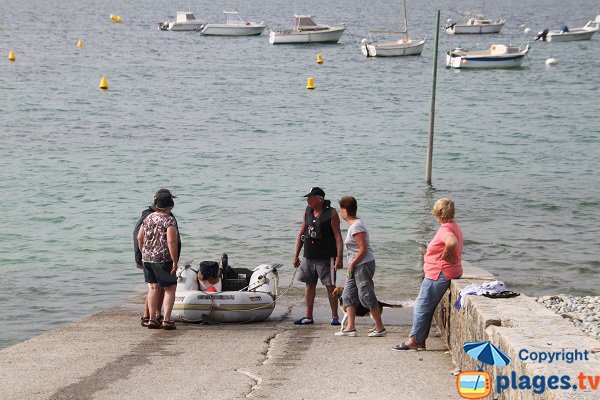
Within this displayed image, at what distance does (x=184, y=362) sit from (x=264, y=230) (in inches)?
447

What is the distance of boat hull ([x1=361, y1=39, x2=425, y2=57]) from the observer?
65.9 m

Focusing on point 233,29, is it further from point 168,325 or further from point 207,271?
point 168,325

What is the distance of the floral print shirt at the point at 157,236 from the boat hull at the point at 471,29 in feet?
253

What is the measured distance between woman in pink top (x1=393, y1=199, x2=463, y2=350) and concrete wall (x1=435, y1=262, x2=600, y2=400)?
17 cm

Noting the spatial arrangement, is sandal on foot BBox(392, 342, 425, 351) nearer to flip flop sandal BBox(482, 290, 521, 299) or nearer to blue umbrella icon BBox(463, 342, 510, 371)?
flip flop sandal BBox(482, 290, 521, 299)

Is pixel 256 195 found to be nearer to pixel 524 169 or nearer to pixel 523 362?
pixel 524 169

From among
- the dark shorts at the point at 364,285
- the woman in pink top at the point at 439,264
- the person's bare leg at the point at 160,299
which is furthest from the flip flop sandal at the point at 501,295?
the person's bare leg at the point at 160,299

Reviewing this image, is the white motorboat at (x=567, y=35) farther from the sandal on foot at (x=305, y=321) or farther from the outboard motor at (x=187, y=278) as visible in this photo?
the sandal on foot at (x=305, y=321)

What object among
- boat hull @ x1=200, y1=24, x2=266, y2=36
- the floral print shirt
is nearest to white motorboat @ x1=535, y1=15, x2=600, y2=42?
boat hull @ x1=200, y1=24, x2=266, y2=36

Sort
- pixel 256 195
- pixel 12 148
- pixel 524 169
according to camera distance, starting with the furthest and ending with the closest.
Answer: pixel 12 148, pixel 524 169, pixel 256 195

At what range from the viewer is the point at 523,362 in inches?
269

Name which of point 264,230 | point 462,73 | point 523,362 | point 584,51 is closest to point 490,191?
point 264,230

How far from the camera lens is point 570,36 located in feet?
266

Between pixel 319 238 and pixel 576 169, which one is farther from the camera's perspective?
pixel 576 169
